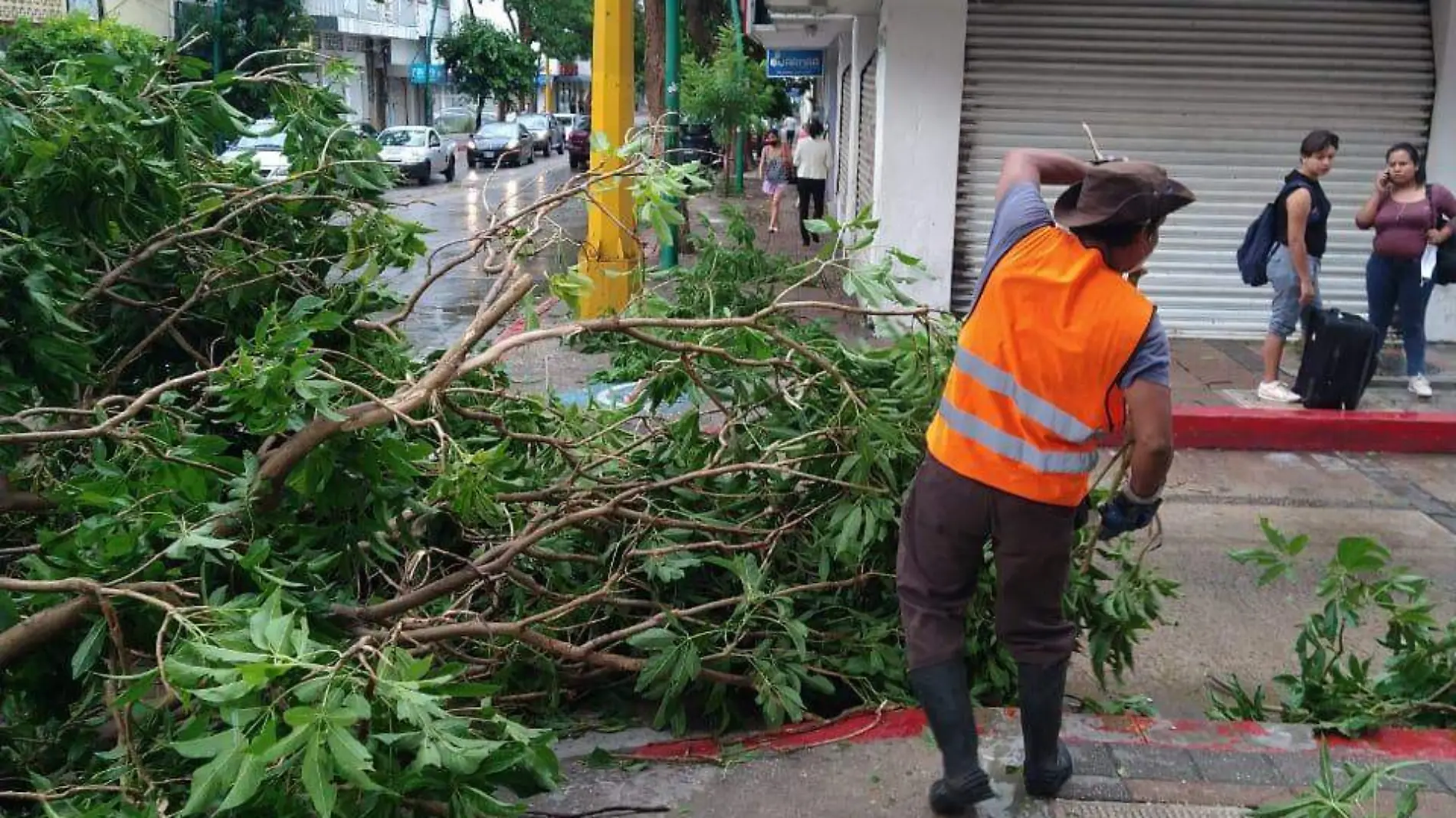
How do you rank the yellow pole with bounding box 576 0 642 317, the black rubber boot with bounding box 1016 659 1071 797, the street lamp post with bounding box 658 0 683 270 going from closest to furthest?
the black rubber boot with bounding box 1016 659 1071 797 → the yellow pole with bounding box 576 0 642 317 → the street lamp post with bounding box 658 0 683 270

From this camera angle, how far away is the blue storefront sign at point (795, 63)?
27.2 m

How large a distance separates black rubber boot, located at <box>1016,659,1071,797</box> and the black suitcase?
5840 millimetres

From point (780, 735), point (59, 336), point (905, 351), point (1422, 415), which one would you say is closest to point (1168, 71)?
point (1422, 415)

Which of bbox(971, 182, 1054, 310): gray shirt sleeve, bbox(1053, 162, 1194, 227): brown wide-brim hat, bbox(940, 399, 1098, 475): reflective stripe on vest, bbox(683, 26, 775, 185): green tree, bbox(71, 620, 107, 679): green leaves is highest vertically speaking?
bbox(683, 26, 775, 185): green tree

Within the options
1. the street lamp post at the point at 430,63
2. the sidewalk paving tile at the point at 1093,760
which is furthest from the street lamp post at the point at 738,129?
the street lamp post at the point at 430,63

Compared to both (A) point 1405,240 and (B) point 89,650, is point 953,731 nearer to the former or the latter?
(B) point 89,650

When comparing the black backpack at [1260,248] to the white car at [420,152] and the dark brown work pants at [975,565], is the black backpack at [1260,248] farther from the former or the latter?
the white car at [420,152]

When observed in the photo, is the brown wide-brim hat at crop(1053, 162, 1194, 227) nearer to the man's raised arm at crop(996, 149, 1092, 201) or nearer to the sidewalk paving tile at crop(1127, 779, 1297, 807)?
the man's raised arm at crop(996, 149, 1092, 201)

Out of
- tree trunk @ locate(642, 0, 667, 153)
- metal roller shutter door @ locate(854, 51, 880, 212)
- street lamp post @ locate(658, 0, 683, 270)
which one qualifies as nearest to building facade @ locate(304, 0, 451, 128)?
tree trunk @ locate(642, 0, 667, 153)

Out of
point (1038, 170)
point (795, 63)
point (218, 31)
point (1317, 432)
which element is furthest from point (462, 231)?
point (1038, 170)

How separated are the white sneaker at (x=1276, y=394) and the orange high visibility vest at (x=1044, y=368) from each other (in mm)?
6174

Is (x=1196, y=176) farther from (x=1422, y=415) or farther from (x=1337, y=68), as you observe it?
(x=1422, y=415)

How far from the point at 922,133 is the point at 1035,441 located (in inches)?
326

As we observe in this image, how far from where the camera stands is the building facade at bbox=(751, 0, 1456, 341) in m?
11.0
